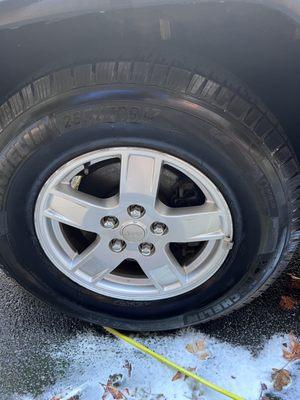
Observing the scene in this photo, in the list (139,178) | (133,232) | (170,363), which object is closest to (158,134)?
(139,178)

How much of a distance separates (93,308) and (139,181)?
78 cm

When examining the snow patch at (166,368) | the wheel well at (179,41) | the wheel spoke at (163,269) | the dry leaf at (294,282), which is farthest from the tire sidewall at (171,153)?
the dry leaf at (294,282)

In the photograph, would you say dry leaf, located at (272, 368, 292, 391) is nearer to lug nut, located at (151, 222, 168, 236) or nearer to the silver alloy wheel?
the silver alloy wheel

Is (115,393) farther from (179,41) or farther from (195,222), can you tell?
(179,41)

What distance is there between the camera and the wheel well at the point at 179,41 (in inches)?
78.6

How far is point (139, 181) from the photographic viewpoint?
7.02 feet

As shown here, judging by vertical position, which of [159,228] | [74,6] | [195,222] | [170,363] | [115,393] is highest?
[74,6]

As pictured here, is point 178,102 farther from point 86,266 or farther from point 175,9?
point 86,266

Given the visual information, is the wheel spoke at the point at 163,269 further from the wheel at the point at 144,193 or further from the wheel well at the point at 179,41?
the wheel well at the point at 179,41

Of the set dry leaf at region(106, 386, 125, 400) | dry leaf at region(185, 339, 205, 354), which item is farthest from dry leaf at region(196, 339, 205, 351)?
dry leaf at region(106, 386, 125, 400)

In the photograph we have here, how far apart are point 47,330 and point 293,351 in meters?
1.25

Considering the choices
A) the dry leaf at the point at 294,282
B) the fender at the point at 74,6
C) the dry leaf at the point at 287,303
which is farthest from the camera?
the dry leaf at the point at 294,282

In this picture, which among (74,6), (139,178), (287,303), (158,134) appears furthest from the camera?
(287,303)

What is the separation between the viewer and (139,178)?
213 centimetres
